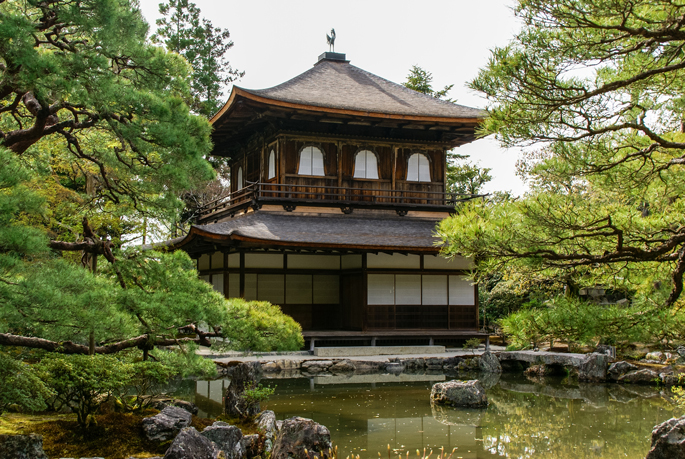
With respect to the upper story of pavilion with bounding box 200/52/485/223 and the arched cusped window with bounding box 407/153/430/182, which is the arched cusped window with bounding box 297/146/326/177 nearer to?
the upper story of pavilion with bounding box 200/52/485/223

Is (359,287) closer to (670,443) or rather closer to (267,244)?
(267,244)

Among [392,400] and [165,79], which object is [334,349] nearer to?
[392,400]

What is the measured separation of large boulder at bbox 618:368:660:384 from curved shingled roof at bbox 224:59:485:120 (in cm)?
790

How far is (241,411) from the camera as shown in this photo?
8.25 m

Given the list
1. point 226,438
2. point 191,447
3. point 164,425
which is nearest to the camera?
point 191,447

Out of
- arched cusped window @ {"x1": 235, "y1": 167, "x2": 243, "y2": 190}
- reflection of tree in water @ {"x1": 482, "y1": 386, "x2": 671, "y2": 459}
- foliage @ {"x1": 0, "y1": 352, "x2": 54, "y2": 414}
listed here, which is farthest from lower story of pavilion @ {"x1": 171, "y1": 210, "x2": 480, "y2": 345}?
foliage @ {"x1": 0, "y1": 352, "x2": 54, "y2": 414}

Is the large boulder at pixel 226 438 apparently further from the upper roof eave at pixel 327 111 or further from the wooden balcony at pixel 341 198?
the upper roof eave at pixel 327 111

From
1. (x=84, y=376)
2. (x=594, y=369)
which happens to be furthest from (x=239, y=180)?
(x=84, y=376)

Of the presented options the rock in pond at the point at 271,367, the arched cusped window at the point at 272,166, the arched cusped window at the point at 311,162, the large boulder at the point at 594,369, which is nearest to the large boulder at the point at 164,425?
the rock in pond at the point at 271,367

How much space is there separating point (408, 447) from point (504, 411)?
3.19 metres

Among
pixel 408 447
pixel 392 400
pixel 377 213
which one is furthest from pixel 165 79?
pixel 377 213

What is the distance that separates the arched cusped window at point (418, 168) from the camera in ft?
61.8

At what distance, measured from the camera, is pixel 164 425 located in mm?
6715

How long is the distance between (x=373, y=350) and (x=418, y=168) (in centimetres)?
615
